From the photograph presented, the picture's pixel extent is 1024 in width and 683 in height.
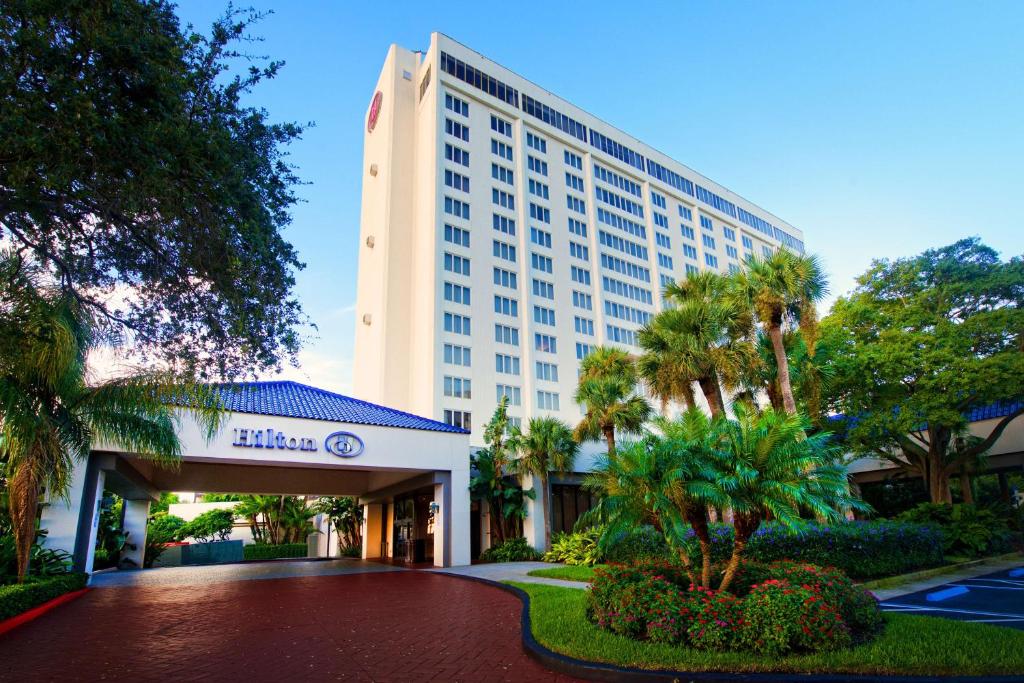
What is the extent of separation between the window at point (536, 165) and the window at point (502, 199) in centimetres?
445

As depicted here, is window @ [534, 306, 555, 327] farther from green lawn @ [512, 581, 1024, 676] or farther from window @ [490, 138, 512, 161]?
green lawn @ [512, 581, 1024, 676]

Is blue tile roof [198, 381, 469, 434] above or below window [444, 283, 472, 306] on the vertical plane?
below

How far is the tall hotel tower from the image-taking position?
41375 mm

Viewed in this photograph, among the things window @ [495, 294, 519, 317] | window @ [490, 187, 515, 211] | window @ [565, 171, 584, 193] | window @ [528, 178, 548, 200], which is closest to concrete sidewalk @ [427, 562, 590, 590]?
window @ [495, 294, 519, 317]

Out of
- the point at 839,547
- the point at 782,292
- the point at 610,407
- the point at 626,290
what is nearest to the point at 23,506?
the point at 839,547

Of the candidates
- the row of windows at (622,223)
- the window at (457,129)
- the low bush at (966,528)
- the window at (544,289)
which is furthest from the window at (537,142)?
the low bush at (966,528)

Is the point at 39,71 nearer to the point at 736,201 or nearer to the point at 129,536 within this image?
the point at 129,536

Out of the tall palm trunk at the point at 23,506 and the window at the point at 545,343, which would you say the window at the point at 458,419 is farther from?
the tall palm trunk at the point at 23,506

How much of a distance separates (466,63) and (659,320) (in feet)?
120

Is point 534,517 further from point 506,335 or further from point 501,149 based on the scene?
point 501,149

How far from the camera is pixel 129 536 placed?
28.4m

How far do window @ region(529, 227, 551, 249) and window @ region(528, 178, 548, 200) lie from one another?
11.8 feet

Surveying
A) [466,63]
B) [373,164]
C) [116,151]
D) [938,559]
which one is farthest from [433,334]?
[116,151]

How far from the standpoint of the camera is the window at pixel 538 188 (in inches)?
1982
